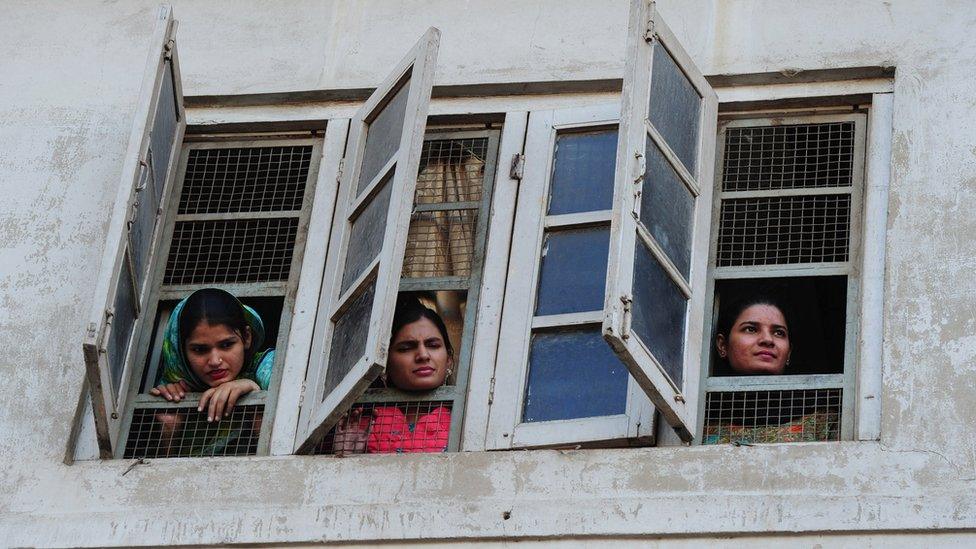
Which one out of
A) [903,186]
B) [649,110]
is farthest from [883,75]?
[649,110]

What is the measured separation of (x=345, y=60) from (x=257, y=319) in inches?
49.8

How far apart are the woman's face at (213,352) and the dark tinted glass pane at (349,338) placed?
0.68 meters

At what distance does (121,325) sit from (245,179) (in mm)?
1189

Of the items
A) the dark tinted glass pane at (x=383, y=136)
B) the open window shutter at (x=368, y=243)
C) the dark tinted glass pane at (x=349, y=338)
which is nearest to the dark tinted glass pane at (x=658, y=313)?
the open window shutter at (x=368, y=243)

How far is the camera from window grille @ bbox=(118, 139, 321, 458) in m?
8.81

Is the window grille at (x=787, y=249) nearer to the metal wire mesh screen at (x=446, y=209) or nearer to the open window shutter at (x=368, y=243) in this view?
the metal wire mesh screen at (x=446, y=209)

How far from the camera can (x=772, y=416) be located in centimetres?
842

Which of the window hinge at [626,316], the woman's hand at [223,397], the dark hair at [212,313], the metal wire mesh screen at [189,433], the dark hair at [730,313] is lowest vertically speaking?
the metal wire mesh screen at [189,433]

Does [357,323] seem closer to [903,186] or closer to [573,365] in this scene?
[573,365]

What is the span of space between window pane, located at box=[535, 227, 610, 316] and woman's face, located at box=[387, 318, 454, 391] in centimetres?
45

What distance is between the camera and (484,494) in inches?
320

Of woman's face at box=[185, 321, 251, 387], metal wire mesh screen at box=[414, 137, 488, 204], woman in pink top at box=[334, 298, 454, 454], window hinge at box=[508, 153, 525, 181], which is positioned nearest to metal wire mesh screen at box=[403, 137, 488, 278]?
metal wire mesh screen at box=[414, 137, 488, 204]

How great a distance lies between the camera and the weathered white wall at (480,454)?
26.2 ft

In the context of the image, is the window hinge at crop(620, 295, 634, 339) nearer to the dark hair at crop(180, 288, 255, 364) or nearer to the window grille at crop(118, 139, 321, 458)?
the window grille at crop(118, 139, 321, 458)
